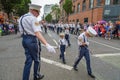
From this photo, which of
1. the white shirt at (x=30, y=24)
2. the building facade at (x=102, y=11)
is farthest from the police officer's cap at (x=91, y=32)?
the building facade at (x=102, y=11)

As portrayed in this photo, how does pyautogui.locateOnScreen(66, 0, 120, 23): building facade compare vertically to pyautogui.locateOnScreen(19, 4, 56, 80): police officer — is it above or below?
above

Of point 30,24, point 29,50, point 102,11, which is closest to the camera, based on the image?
point 30,24

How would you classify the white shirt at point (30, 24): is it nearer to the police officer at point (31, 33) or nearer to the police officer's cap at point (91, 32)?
the police officer at point (31, 33)

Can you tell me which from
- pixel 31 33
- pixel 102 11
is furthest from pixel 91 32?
pixel 102 11

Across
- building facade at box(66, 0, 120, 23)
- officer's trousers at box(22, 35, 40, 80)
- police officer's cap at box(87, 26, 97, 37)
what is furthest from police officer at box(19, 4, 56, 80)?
building facade at box(66, 0, 120, 23)

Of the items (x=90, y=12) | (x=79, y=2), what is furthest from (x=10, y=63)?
(x=79, y=2)

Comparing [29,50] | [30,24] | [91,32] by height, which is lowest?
[29,50]

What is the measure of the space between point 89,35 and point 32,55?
213 centimetres

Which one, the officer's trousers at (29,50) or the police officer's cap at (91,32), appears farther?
the police officer's cap at (91,32)

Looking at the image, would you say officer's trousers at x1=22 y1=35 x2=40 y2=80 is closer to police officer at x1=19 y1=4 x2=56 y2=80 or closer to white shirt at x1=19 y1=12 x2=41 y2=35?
police officer at x1=19 y1=4 x2=56 y2=80

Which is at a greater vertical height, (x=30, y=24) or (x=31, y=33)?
(x=30, y=24)

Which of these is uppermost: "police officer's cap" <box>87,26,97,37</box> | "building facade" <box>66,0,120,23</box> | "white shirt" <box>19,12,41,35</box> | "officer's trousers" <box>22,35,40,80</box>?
"building facade" <box>66,0,120,23</box>

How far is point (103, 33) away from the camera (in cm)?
2441

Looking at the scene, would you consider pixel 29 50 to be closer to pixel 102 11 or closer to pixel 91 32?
pixel 91 32
